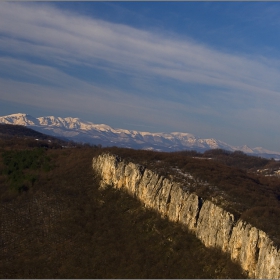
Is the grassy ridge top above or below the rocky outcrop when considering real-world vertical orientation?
below

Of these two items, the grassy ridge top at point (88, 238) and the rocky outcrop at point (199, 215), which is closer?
the rocky outcrop at point (199, 215)

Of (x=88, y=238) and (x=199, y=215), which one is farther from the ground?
(x=199, y=215)

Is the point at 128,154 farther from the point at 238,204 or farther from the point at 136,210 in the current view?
the point at 238,204

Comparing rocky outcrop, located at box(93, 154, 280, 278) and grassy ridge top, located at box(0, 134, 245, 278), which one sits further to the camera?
grassy ridge top, located at box(0, 134, 245, 278)

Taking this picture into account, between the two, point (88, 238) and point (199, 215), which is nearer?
point (199, 215)

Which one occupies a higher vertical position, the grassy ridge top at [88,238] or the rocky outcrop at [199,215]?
the rocky outcrop at [199,215]

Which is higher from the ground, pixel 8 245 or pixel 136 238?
pixel 136 238

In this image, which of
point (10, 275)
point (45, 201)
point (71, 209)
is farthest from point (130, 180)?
point (10, 275)

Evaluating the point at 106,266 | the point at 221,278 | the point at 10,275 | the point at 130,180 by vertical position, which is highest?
the point at 130,180
